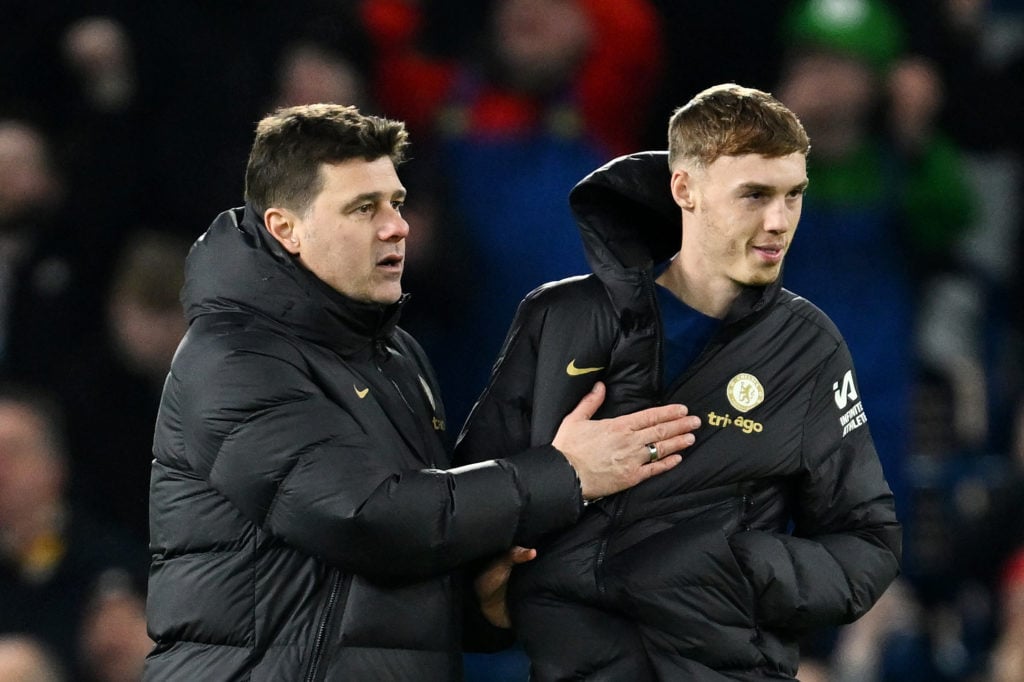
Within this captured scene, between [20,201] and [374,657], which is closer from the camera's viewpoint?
[374,657]

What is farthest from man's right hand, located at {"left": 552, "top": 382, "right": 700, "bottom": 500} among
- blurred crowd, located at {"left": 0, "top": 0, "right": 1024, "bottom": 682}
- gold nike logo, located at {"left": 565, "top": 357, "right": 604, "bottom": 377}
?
blurred crowd, located at {"left": 0, "top": 0, "right": 1024, "bottom": 682}

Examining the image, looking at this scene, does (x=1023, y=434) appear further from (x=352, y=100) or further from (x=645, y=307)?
(x=645, y=307)

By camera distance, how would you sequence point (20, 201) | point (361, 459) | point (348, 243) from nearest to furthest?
point (361, 459)
point (348, 243)
point (20, 201)

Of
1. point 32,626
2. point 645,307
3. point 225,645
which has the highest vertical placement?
point 645,307

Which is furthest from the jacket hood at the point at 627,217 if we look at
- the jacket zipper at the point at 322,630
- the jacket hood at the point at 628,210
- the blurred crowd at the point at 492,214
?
the blurred crowd at the point at 492,214

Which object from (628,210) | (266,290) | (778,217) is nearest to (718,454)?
(778,217)

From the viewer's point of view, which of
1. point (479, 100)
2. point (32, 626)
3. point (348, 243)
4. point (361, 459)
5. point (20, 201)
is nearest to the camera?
point (361, 459)

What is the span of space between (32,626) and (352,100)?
6.24 feet

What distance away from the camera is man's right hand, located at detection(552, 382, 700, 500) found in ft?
10.5

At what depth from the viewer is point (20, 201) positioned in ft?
17.2

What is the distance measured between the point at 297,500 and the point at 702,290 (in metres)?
0.92

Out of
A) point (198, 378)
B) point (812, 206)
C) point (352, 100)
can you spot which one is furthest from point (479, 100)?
point (198, 378)

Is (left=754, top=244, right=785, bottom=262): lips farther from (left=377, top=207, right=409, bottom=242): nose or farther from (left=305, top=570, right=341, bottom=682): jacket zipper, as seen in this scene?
(left=305, top=570, right=341, bottom=682): jacket zipper

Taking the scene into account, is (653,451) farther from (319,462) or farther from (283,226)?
(283,226)
